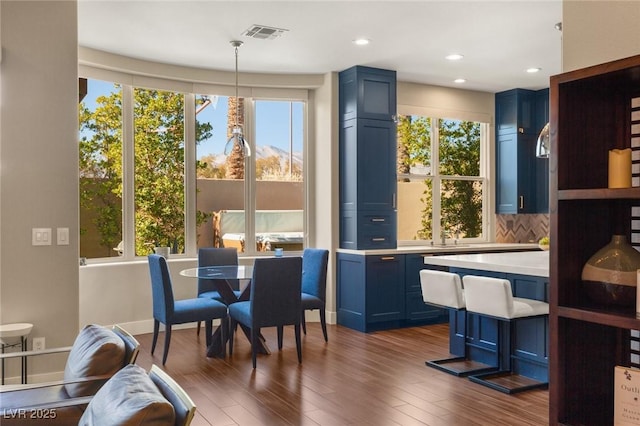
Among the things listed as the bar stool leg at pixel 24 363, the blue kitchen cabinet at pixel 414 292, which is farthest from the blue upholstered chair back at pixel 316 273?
the bar stool leg at pixel 24 363

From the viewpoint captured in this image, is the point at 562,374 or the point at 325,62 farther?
the point at 325,62

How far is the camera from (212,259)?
5844 mm

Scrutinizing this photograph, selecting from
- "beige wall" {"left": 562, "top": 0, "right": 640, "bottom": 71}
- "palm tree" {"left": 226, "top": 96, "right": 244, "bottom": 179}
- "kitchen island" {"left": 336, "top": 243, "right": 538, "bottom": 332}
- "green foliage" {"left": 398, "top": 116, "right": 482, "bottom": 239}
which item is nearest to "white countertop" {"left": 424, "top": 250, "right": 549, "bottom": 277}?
"kitchen island" {"left": 336, "top": 243, "right": 538, "bottom": 332}

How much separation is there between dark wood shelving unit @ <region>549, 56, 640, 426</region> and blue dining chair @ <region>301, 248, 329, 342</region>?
12.9 ft

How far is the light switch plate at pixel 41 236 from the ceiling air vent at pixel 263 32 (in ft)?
7.79

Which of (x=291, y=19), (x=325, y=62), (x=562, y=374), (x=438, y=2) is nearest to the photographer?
(x=562, y=374)

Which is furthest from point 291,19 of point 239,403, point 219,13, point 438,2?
point 239,403

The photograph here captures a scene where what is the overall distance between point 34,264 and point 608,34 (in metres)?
3.56

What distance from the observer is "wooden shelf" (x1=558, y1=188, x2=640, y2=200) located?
131cm

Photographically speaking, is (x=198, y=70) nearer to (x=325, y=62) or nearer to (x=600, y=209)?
(x=325, y=62)

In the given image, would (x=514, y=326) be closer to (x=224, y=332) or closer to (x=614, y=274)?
(x=224, y=332)

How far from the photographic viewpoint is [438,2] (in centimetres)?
418

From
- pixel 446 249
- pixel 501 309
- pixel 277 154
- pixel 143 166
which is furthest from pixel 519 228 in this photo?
pixel 143 166

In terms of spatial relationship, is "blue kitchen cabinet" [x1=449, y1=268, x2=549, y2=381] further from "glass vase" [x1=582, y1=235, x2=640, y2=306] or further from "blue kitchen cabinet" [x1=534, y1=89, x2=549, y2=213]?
"blue kitchen cabinet" [x1=534, y1=89, x2=549, y2=213]
